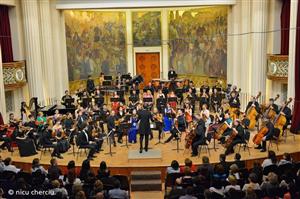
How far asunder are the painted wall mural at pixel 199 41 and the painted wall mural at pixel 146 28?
1.01 metres

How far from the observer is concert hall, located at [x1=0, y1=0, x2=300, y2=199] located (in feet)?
33.2

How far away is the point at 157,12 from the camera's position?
2955 cm

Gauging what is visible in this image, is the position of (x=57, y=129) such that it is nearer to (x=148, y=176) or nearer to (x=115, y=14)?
(x=148, y=176)

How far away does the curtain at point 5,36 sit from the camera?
68.0 ft

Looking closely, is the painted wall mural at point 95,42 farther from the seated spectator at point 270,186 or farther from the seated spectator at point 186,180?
the seated spectator at point 270,186

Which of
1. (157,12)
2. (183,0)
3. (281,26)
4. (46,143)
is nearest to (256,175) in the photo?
(46,143)

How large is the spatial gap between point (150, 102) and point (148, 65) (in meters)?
11.6

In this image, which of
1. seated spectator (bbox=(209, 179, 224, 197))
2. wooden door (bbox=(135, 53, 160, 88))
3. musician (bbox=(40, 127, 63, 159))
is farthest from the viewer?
wooden door (bbox=(135, 53, 160, 88))

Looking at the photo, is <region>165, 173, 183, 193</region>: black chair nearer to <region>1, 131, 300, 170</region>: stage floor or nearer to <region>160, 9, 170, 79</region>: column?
<region>1, 131, 300, 170</region>: stage floor

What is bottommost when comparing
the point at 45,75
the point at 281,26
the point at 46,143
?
the point at 46,143

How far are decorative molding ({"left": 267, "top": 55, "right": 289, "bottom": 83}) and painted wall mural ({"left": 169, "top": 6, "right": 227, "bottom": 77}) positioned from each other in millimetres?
6751

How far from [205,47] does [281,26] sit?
8732 mm

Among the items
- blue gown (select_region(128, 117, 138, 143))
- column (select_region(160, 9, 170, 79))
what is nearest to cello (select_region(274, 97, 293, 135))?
blue gown (select_region(128, 117, 138, 143))

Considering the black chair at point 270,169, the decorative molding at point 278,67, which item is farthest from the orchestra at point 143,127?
the black chair at point 270,169
